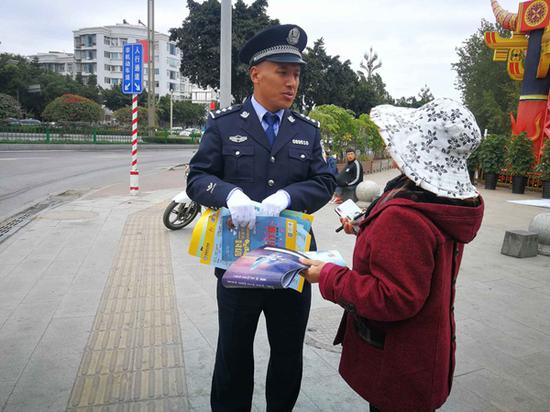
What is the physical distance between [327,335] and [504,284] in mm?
2547

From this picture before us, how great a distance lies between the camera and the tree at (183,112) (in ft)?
187

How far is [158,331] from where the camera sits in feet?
11.1

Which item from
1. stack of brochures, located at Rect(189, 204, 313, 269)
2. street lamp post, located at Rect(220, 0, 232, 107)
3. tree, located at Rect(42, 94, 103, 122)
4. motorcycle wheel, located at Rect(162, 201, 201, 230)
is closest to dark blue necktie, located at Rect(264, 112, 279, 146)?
stack of brochures, located at Rect(189, 204, 313, 269)

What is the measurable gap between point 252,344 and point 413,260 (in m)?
1.07

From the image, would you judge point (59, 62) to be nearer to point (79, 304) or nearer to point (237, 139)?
point (79, 304)

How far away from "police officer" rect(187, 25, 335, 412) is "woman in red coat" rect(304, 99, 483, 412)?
1.81ft

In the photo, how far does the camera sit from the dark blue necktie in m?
2.10

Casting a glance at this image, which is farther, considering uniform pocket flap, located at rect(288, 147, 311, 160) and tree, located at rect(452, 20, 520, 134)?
tree, located at rect(452, 20, 520, 134)

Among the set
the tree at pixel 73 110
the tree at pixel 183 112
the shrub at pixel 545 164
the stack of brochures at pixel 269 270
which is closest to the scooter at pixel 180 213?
the stack of brochures at pixel 269 270

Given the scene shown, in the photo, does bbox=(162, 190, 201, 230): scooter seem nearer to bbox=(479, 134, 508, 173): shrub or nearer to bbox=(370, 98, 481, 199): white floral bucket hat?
bbox=(370, 98, 481, 199): white floral bucket hat

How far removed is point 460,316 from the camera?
A: 12.7 feet

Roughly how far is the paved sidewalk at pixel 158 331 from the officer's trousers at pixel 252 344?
407 millimetres

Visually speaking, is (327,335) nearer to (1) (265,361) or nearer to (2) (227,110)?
(1) (265,361)

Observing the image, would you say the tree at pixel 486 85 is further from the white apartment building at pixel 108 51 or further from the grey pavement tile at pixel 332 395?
the white apartment building at pixel 108 51
